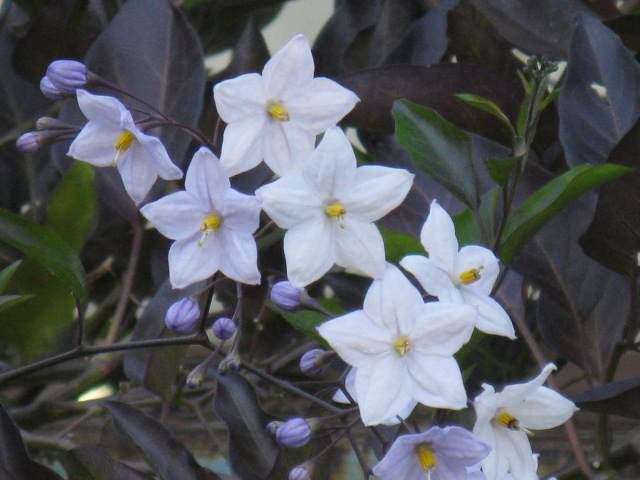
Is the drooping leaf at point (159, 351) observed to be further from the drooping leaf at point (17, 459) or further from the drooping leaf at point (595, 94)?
the drooping leaf at point (595, 94)

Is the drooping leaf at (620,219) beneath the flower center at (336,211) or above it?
beneath

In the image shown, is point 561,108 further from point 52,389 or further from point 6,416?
point 52,389

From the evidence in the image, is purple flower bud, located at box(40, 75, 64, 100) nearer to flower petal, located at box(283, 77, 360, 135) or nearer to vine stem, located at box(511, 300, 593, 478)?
flower petal, located at box(283, 77, 360, 135)

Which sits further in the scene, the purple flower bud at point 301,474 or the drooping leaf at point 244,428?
the drooping leaf at point 244,428

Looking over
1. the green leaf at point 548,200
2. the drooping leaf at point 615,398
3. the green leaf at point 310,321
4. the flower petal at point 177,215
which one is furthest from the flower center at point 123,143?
the drooping leaf at point 615,398

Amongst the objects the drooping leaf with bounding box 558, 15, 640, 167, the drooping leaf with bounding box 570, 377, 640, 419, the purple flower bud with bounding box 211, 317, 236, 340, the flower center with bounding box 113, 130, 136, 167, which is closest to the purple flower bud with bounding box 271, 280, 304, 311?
the purple flower bud with bounding box 211, 317, 236, 340

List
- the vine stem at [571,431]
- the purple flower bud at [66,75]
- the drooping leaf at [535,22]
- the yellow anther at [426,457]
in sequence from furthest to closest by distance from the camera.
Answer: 1. the drooping leaf at [535,22]
2. the vine stem at [571,431]
3. the purple flower bud at [66,75]
4. the yellow anther at [426,457]

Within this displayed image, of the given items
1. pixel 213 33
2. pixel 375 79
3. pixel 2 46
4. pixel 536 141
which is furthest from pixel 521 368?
pixel 2 46

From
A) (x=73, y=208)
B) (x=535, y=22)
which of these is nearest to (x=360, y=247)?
(x=73, y=208)
